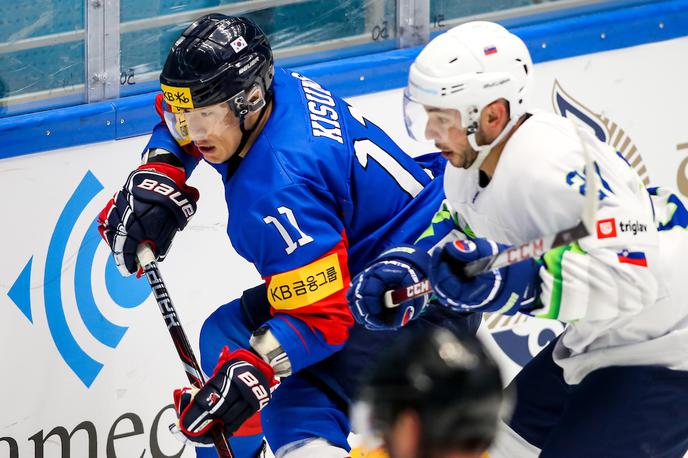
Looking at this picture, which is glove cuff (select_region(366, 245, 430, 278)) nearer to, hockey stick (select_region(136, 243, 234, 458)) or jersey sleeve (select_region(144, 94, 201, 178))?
hockey stick (select_region(136, 243, 234, 458))

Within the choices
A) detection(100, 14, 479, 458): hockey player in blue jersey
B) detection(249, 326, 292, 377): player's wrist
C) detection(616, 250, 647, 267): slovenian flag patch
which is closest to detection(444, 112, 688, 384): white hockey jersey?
detection(616, 250, 647, 267): slovenian flag patch

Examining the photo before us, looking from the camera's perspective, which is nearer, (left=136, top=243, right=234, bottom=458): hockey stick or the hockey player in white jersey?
the hockey player in white jersey

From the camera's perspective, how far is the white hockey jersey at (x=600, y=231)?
2422 millimetres

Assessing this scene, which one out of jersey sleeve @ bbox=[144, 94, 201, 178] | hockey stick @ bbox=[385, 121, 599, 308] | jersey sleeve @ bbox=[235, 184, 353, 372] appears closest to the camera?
hockey stick @ bbox=[385, 121, 599, 308]

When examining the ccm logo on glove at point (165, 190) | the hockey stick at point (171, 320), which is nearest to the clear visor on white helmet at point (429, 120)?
the ccm logo on glove at point (165, 190)

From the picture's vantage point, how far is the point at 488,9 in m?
4.71

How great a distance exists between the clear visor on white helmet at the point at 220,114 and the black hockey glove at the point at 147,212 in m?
0.24

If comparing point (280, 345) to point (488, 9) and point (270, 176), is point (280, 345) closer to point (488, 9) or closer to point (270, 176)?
point (270, 176)

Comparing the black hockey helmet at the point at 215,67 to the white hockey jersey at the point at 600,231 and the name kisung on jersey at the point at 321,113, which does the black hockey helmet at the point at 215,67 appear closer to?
the name kisung on jersey at the point at 321,113

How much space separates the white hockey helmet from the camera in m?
2.61

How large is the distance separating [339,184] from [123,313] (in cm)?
120

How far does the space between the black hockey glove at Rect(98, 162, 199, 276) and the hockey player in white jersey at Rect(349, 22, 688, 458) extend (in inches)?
29.3

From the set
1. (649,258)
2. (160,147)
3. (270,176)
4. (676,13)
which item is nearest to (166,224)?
(160,147)

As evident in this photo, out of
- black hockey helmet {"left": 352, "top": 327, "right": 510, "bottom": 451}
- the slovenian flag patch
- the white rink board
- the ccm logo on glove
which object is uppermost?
black hockey helmet {"left": 352, "top": 327, "right": 510, "bottom": 451}
